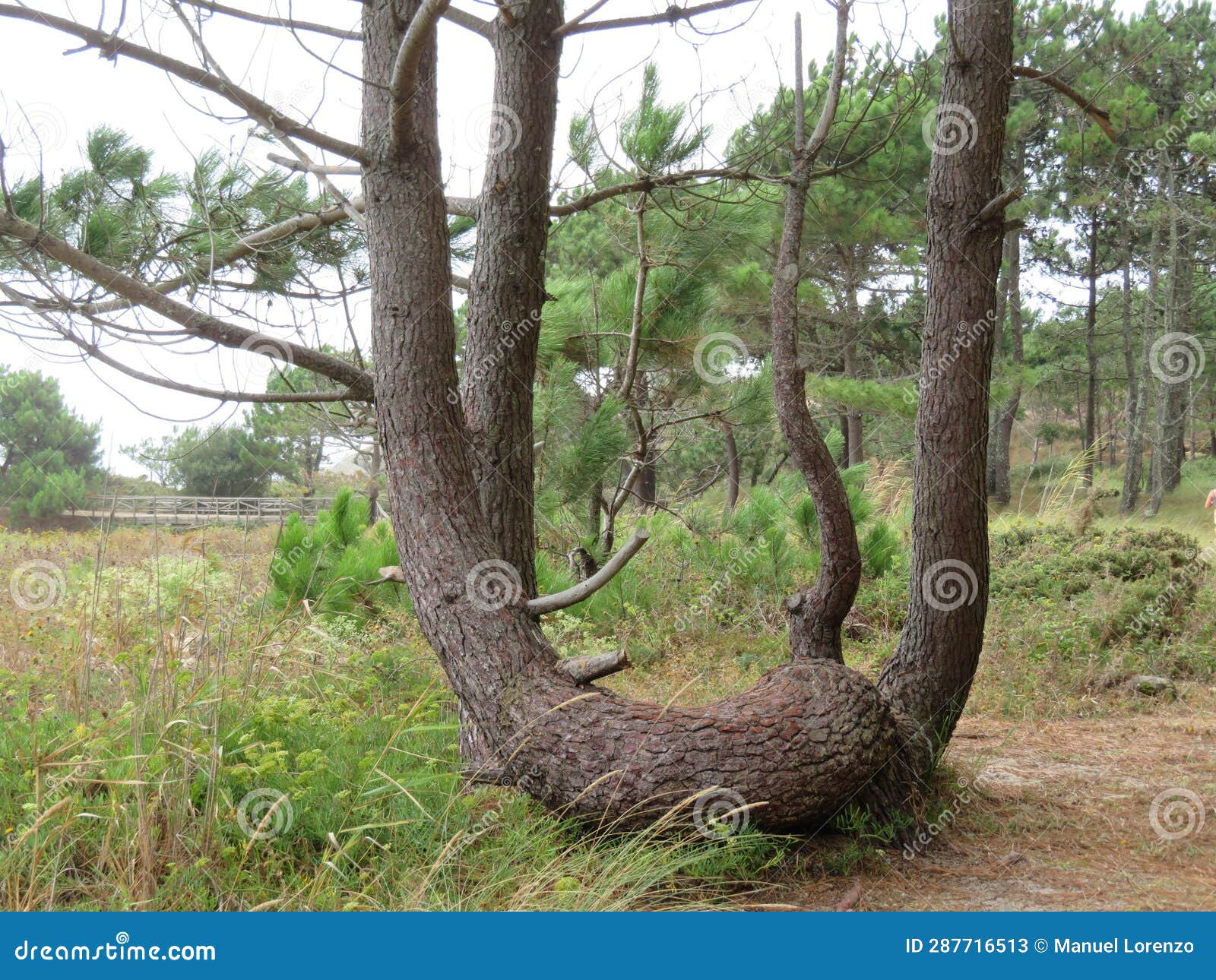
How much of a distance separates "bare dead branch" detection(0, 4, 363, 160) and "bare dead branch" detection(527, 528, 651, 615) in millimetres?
1510

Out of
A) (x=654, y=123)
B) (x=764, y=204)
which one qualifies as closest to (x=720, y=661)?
(x=764, y=204)

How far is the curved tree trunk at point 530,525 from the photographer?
8.81 feet

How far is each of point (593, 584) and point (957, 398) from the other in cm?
149

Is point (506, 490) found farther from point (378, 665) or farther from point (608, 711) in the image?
point (378, 665)

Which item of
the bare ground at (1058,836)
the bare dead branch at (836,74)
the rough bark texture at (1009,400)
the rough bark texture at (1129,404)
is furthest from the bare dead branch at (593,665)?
the rough bark texture at (1129,404)

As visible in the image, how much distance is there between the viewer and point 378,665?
4145mm

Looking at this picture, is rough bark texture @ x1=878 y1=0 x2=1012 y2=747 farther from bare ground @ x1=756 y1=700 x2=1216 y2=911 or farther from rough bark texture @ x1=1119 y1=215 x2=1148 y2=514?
rough bark texture @ x1=1119 y1=215 x2=1148 y2=514

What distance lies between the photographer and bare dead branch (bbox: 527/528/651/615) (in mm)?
2619

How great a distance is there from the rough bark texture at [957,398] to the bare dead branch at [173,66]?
2.12 meters

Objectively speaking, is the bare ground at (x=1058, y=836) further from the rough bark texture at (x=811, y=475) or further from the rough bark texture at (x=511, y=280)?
the rough bark texture at (x=511, y=280)

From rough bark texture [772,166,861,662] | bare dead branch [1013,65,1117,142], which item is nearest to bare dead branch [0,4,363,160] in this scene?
rough bark texture [772,166,861,662]

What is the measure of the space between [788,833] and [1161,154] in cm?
1381

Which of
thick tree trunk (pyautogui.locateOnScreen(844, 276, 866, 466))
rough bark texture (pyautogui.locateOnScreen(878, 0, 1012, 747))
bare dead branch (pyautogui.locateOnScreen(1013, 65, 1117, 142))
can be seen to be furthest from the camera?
thick tree trunk (pyautogui.locateOnScreen(844, 276, 866, 466))

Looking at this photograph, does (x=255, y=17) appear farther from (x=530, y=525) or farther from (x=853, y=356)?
(x=853, y=356)
